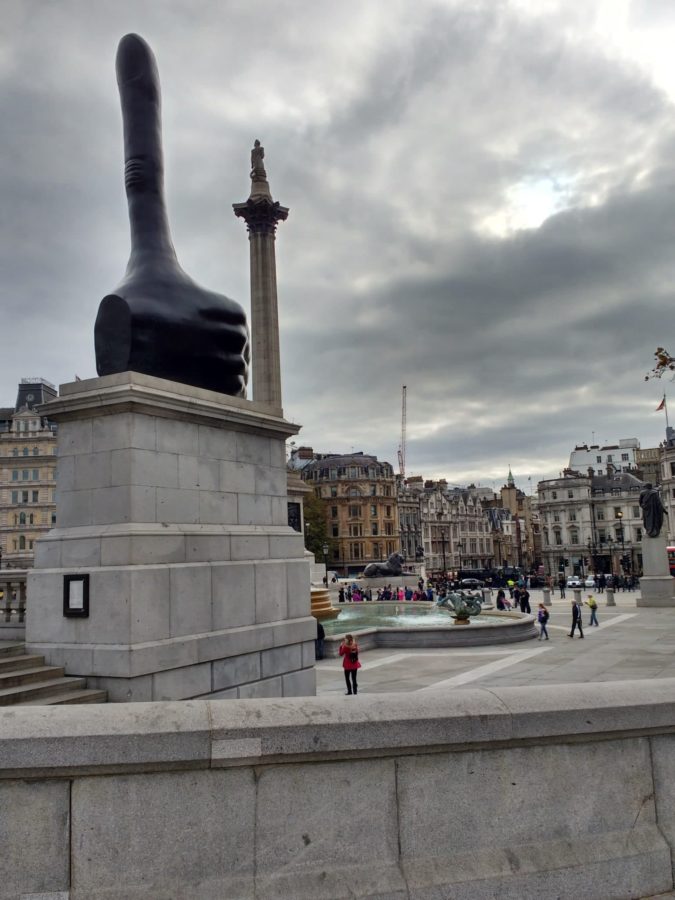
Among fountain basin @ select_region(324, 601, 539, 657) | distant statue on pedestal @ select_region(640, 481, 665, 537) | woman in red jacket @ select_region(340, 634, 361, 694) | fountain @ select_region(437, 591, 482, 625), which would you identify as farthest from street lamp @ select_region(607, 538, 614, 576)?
woman in red jacket @ select_region(340, 634, 361, 694)

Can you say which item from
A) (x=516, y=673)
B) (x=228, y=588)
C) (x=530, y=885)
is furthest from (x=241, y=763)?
(x=516, y=673)

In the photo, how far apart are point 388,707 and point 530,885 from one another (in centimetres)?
133

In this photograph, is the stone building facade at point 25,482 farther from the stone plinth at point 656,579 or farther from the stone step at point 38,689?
the stone step at point 38,689

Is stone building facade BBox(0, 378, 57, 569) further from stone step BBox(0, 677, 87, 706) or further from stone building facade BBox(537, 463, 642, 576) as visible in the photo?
stone building facade BBox(537, 463, 642, 576)

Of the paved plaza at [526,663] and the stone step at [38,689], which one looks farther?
the paved plaza at [526,663]

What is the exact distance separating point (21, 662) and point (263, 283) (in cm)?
5432

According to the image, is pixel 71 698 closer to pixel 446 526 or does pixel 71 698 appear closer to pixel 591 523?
pixel 591 523

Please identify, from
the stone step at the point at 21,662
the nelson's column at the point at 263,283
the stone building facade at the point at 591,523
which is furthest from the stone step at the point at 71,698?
the stone building facade at the point at 591,523

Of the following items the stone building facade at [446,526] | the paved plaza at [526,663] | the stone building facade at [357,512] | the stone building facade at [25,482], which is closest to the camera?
the paved plaza at [526,663]

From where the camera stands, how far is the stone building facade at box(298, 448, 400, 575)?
11869 centimetres

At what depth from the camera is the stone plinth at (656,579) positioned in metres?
40.5

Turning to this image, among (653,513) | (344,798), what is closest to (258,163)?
(653,513)

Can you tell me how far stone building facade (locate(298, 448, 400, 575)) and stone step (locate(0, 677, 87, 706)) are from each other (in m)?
109

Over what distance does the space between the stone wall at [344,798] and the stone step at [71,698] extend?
14.3 ft
